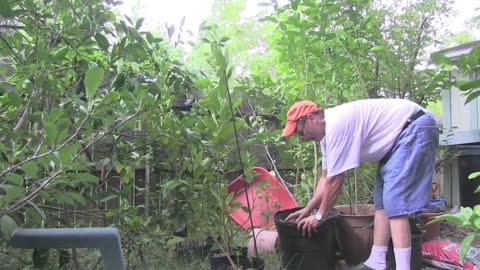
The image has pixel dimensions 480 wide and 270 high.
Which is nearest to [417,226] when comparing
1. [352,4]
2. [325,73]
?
[325,73]

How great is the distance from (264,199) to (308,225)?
82 cm

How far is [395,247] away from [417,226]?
20.1 inches

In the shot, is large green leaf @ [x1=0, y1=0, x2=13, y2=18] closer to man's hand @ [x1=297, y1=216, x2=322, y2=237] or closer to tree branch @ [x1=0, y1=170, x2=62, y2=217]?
tree branch @ [x1=0, y1=170, x2=62, y2=217]

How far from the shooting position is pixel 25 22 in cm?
190

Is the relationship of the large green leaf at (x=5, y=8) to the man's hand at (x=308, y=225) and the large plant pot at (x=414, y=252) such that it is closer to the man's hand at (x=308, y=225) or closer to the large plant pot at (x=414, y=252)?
the man's hand at (x=308, y=225)

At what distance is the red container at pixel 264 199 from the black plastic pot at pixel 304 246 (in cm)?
56

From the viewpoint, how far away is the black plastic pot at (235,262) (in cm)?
278

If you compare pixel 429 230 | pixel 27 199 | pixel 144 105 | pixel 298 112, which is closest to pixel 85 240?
pixel 27 199

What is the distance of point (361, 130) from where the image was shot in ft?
8.84

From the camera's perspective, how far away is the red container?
3.54 metres

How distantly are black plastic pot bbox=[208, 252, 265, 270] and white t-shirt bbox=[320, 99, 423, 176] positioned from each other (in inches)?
29.2

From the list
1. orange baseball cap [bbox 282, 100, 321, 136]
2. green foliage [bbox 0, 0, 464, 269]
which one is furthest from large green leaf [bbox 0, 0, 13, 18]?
orange baseball cap [bbox 282, 100, 321, 136]

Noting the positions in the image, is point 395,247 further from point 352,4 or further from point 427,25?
point 427,25

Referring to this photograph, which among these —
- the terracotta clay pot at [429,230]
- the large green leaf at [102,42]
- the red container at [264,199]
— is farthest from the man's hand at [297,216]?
the large green leaf at [102,42]
